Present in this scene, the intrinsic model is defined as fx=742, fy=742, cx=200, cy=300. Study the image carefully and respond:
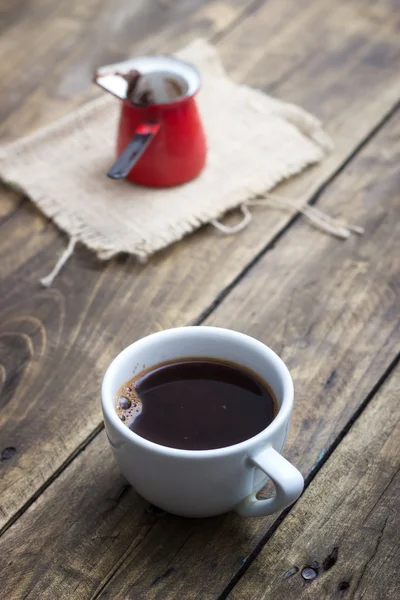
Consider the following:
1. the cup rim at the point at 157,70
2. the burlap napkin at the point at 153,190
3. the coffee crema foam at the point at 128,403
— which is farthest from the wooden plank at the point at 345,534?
the cup rim at the point at 157,70

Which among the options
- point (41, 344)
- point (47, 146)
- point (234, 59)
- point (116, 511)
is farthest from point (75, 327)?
point (234, 59)

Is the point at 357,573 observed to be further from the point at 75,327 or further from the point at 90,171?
the point at 90,171

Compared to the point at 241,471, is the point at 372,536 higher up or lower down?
lower down

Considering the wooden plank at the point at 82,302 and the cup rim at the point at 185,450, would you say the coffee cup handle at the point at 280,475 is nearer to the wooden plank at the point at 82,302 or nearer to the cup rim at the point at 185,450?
the cup rim at the point at 185,450

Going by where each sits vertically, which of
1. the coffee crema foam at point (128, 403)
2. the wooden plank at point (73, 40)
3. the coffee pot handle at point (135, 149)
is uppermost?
the coffee crema foam at point (128, 403)

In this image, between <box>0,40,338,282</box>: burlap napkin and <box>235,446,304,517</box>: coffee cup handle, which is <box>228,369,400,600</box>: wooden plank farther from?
<box>0,40,338,282</box>: burlap napkin

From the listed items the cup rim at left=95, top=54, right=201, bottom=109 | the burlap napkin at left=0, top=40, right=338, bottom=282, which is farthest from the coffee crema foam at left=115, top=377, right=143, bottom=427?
the cup rim at left=95, top=54, right=201, bottom=109
